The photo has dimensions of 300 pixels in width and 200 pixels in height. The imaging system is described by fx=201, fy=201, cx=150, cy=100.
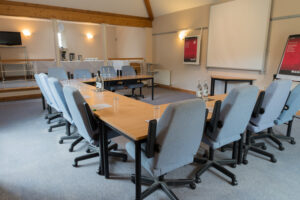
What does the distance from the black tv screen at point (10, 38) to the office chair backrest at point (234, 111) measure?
1006 cm

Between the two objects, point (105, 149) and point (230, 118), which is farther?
point (105, 149)

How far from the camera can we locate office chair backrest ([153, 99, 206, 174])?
141 centimetres

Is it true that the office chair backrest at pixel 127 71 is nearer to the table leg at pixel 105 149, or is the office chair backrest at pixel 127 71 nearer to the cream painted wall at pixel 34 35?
the table leg at pixel 105 149

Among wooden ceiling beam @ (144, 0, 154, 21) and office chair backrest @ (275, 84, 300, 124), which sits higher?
wooden ceiling beam @ (144, 0, 154, 21)

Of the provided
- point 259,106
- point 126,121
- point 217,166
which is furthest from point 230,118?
point 126,121

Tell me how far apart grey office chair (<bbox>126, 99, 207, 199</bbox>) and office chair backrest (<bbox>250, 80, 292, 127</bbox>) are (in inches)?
48.5

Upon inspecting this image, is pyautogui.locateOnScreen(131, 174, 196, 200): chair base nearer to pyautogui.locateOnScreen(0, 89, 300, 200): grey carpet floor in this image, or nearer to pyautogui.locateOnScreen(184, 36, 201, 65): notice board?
pyautogui.locateOnScreen(0, 89, 300, 200): grey carpet floor

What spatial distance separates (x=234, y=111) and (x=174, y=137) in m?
0.75

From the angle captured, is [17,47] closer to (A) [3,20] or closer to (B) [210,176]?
(A) [3,20]

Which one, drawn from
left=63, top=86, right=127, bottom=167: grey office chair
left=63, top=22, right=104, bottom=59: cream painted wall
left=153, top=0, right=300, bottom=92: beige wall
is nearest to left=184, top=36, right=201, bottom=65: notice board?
left=153, top=0, right=300, bottom=92: beige wall

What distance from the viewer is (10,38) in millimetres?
8898

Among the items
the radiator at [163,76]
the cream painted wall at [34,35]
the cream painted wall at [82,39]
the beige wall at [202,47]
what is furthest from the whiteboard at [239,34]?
the cream painted wall at [34,35]

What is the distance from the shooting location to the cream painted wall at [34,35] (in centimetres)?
906

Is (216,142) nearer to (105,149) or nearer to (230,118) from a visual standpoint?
(230,118)
